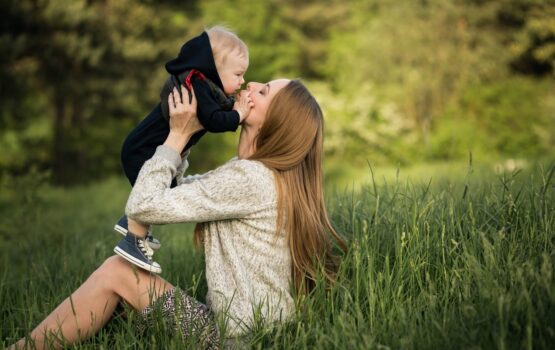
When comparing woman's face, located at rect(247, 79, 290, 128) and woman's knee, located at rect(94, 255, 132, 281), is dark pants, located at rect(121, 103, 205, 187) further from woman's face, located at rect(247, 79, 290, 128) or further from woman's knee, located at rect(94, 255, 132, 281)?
woman's knee, located at rect(94, 255, 132, 281)

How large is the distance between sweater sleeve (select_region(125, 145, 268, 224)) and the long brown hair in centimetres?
13

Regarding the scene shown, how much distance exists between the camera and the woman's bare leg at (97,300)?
2447 millimetres

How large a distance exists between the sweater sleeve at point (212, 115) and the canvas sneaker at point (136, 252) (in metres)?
0.64

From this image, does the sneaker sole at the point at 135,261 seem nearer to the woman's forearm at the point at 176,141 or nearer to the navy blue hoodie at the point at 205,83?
the woman's forearm at the point at 176,141

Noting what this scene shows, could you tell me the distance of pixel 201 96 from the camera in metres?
2.76

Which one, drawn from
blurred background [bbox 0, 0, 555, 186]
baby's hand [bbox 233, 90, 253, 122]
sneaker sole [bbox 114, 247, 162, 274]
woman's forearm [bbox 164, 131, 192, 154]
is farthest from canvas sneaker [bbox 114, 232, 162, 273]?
blurred background [bbox 0, 0, 555, 186]

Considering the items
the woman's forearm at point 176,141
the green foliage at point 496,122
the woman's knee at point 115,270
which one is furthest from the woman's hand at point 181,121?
the green foliage at point 496,122

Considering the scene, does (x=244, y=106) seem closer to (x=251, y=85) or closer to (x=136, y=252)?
(x=251, y=85)

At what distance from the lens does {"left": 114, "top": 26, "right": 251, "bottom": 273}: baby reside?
8.93 feet

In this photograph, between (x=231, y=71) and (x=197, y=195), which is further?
(x=231, y=71)

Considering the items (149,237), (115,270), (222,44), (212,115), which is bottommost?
(115,270)

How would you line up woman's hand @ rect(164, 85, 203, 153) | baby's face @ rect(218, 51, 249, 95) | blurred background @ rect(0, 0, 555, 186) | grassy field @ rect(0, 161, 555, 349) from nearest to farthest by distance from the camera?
grassy field @ rect(0, 161, 555, 349) < woman's hand @ rect(164, 85, 203, 153) < baby's face @ rect(218, 51, 249, 95) < blurred background @ rect(0, 0, 555, 186)

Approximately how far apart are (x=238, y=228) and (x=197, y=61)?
93 cm

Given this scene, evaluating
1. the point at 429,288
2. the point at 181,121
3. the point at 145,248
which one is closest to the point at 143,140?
the point at 181,121
